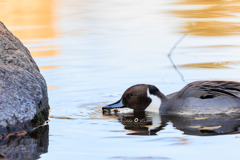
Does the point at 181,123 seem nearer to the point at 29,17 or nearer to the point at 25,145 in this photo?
the point at 25,145

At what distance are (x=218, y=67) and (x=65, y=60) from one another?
276cm

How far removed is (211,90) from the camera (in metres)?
8.21

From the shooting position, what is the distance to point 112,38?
1354 cm

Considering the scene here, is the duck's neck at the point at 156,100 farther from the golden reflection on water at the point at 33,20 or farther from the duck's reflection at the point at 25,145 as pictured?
the golden reflection on water at the point at 33,20

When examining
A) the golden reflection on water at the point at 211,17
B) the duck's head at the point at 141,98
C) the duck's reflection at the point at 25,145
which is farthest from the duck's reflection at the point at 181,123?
the golden reflection on water at the point at 211,17

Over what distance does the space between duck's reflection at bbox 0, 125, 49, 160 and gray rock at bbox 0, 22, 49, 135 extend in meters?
0.14

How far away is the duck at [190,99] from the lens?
812 centimetres

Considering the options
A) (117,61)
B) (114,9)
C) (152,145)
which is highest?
(114,9)

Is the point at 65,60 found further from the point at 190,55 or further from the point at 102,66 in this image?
the point at 190,55

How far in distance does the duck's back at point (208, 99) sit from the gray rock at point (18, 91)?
173cm

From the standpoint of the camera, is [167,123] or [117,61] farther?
[117,61]

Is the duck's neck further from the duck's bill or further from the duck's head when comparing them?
the duck's bill

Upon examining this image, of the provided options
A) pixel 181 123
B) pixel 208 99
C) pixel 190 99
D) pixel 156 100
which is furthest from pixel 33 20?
pixel 181 123

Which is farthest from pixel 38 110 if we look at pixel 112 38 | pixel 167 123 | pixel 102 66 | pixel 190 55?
pixel 112 38
